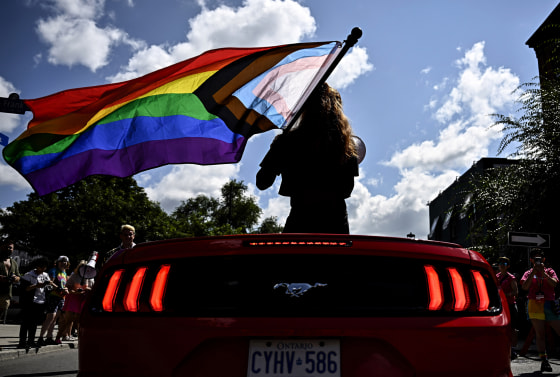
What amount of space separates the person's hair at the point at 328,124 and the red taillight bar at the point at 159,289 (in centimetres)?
150

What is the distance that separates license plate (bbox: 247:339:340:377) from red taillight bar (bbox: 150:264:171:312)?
480 millimetres

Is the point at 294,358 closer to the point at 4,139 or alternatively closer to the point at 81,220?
the point at 4,139

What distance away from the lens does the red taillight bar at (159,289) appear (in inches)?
89.0

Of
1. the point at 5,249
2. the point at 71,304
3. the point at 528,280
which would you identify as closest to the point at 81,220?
the point at 71,304

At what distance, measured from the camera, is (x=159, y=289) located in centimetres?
231

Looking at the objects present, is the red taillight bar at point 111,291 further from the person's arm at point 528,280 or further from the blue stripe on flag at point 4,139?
the person's arm at point 528,280

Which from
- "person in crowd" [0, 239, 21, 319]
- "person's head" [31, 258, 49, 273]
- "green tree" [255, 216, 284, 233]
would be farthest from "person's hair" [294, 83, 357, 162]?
"green tree" [255, 216, 284, 233]

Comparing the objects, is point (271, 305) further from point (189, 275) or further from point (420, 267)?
point (420, 267)

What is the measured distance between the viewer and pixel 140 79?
493 cm

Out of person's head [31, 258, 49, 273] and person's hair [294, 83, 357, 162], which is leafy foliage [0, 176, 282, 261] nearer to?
person's head [31, 258, 49, 273]

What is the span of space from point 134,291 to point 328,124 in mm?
1794

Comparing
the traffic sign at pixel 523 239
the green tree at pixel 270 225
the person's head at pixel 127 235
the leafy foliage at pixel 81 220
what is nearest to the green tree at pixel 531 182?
the traffic sign at pixel 523 239

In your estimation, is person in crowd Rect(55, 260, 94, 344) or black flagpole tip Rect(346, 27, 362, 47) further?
person in crowd Rect(55, 260, 94, 344)

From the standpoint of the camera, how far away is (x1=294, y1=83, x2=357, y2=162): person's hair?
346cm
